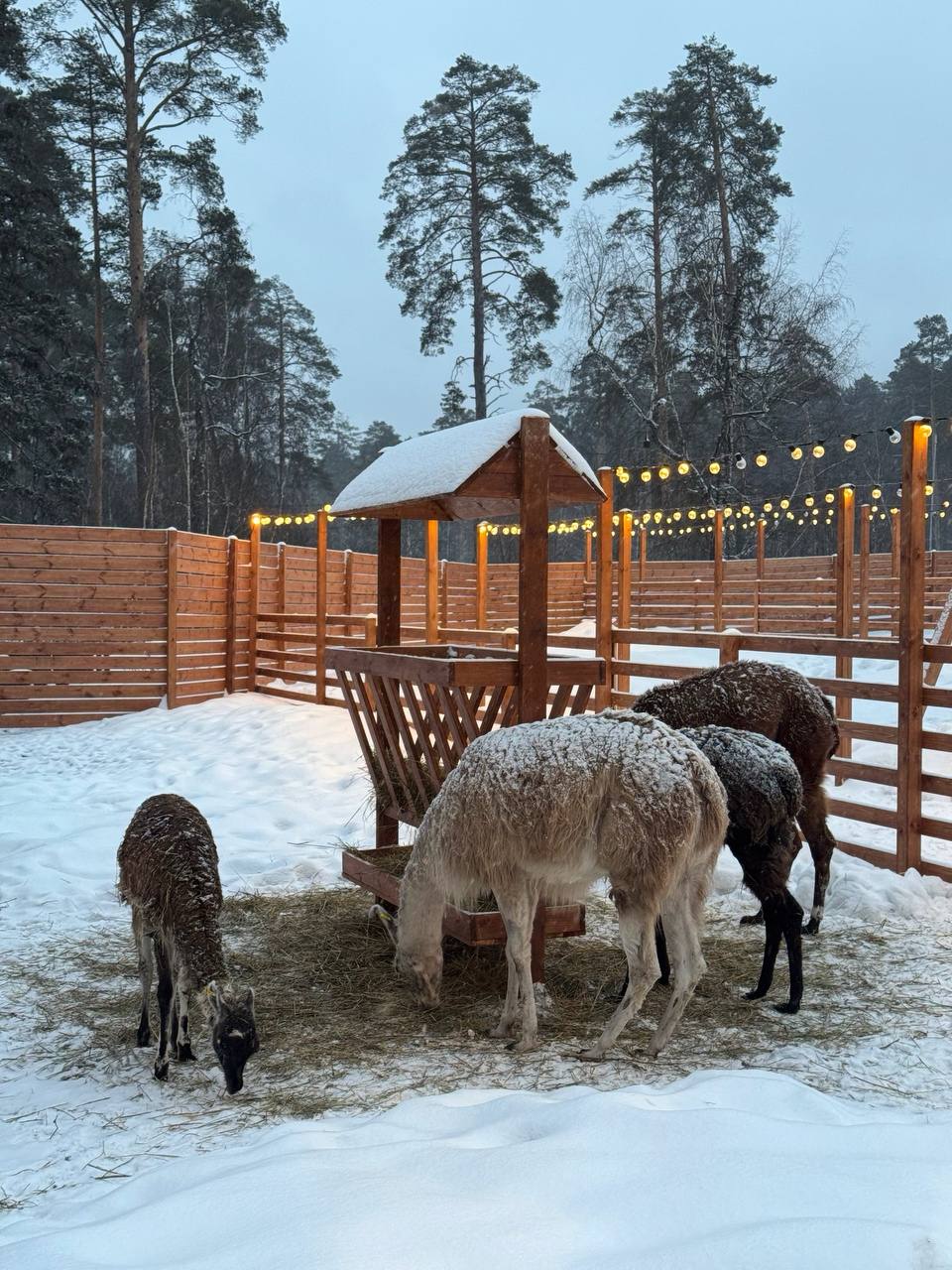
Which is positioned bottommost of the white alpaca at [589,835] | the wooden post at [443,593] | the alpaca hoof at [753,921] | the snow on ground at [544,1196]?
the alpaca hoof at [753,921]

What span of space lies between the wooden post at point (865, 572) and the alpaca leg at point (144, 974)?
9.56 m

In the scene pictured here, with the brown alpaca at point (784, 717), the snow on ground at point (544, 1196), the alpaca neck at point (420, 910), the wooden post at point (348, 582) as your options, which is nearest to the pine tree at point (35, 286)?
the wooden post at point (348, 582)

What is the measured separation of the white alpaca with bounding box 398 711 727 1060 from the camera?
3.43 meters

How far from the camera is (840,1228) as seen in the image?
2037 mm

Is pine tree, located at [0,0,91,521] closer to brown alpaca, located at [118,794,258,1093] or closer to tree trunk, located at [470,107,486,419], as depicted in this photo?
tree trunk, located at [470,107,486,419]

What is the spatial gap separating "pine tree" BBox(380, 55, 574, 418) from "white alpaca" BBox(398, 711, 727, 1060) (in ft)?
60.0

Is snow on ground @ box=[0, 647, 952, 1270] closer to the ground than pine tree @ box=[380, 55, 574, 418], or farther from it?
closer to the ground

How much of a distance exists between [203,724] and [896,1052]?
8973mm

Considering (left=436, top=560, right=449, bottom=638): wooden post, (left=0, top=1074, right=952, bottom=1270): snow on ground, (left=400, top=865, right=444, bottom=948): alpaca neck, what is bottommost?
(left=0, top=1074, right=952, bottom=1270): snow on ground

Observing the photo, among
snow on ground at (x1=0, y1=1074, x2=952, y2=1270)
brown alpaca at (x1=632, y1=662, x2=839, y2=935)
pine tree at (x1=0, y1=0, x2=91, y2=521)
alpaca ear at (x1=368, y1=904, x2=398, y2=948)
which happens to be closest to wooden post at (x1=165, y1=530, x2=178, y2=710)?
pine tree at (x1=0, y1=0, x2=91, y2=521)

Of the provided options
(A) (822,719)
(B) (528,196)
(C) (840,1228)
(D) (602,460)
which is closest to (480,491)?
(A) (822,719)

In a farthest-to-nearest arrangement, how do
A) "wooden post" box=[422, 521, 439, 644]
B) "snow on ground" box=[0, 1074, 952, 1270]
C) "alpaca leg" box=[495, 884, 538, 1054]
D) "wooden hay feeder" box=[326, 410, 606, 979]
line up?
"wooden post" box=[422, 521, 439, 644] < "wooden hay feeder" box=[326, 410, 606, 979] < "alpaca leg" box=[495, 884, 538, 1054] < "snow on ground" box=[0, 1074, 952, 1270]

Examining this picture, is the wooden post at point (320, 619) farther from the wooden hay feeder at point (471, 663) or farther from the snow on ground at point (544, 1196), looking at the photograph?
the snow on ground at point (544, 1196)

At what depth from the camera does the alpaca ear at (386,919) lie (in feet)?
14.5
